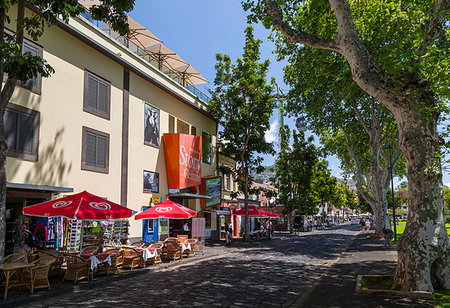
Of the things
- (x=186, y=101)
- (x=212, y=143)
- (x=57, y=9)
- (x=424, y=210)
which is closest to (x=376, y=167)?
(x=212, y=143)

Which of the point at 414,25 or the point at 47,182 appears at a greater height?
the point at 414,25

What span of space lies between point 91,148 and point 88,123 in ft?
4.01

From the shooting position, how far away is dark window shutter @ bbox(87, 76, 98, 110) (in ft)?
55.8

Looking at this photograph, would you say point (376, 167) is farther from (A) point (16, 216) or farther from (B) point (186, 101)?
(A) point (16, 216)

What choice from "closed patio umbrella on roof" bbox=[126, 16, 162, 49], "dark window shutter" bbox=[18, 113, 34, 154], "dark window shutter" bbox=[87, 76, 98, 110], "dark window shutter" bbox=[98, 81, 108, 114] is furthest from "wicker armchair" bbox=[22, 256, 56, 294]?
"closed patio umbrella on roof" bbox=[126, 16, 162, 49]

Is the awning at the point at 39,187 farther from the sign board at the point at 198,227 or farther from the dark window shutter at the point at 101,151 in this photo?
the sign board at the point at 198,227

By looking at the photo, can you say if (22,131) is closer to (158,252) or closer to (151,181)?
(158,252)

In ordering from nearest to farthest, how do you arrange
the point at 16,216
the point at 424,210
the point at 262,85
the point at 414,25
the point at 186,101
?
1. the point at 424,210
2. the point at 414,25
3. the point at 16,216
4. the point at 186,101
5. the point at 262,85

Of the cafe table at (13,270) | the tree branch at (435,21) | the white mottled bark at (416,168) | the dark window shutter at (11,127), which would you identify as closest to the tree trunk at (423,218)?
the white mottled bark at (416,168)

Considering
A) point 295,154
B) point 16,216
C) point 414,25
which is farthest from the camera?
point 295,154

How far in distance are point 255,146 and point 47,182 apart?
17.7m

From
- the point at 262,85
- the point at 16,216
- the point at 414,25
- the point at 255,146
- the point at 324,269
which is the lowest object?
the point at 324,269

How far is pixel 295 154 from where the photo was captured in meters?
39.8

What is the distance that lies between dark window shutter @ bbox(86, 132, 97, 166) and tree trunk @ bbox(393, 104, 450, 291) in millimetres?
13593
